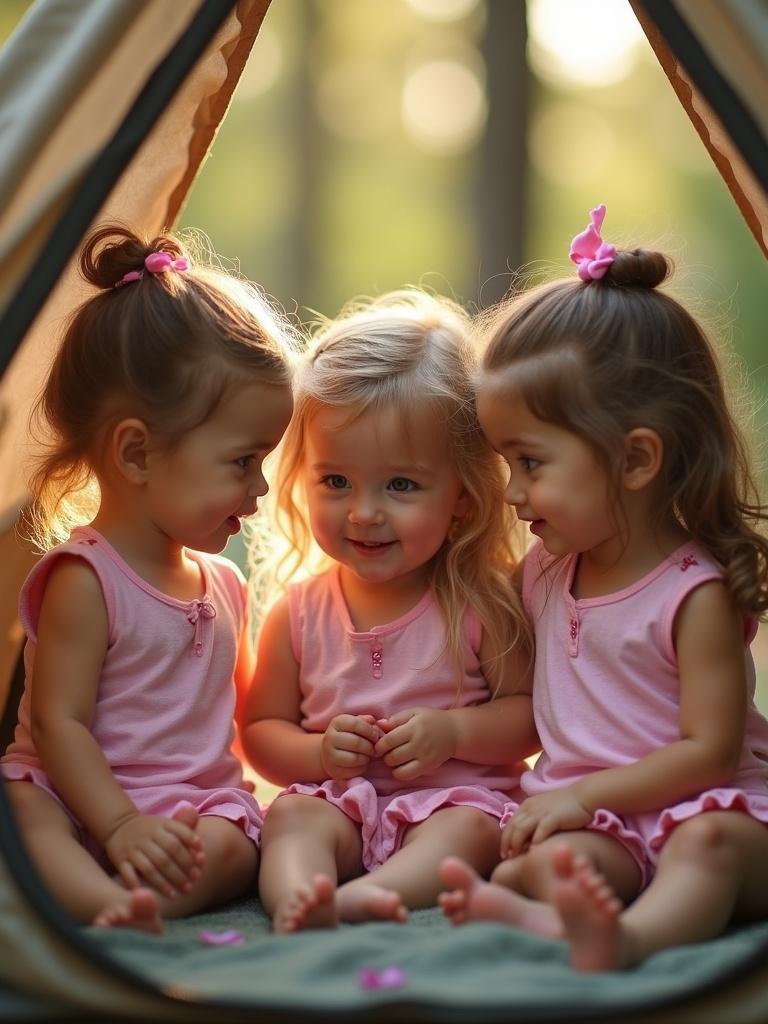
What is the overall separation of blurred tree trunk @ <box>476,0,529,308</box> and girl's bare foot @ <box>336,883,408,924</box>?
18.0 feet

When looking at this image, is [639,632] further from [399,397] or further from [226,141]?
[226,141]

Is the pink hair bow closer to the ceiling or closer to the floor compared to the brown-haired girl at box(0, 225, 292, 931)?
closer to the ceiling

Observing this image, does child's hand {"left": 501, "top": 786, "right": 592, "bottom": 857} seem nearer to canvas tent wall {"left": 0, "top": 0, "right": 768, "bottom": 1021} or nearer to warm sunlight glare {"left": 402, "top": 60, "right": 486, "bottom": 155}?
canvas tent wall {"left": 0, "top": 0, "right": 768, "bottom": 1021}

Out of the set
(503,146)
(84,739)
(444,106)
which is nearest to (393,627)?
(84,739)

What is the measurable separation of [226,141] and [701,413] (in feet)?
23.1

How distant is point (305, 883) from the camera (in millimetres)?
1875

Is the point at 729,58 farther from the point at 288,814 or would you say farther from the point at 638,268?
the point at 288,814

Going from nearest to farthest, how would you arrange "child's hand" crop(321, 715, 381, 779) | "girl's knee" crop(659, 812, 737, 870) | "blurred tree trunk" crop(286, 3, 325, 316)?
"girl's knee" crop(659, 812, 737, 870)
"child's hand" crop(321, 715, 381, 779)
"blurred tree trunk" crop(286, 3, 325, 316)

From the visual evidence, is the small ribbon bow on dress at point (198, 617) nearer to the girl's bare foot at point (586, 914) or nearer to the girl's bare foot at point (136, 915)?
the girl's bare foot at point (136, 915)

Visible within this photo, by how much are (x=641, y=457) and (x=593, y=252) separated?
35 cm

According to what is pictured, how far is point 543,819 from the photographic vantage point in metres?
1.90

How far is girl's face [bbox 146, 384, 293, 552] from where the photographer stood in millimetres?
2041

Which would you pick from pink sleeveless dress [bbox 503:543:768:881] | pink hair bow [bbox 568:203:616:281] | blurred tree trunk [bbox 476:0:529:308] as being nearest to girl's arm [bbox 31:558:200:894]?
pink sleeveless dress [bbox 503:543:768:881]

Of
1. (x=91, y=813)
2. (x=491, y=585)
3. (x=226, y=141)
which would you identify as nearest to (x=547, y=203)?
(x=226, y=141)
